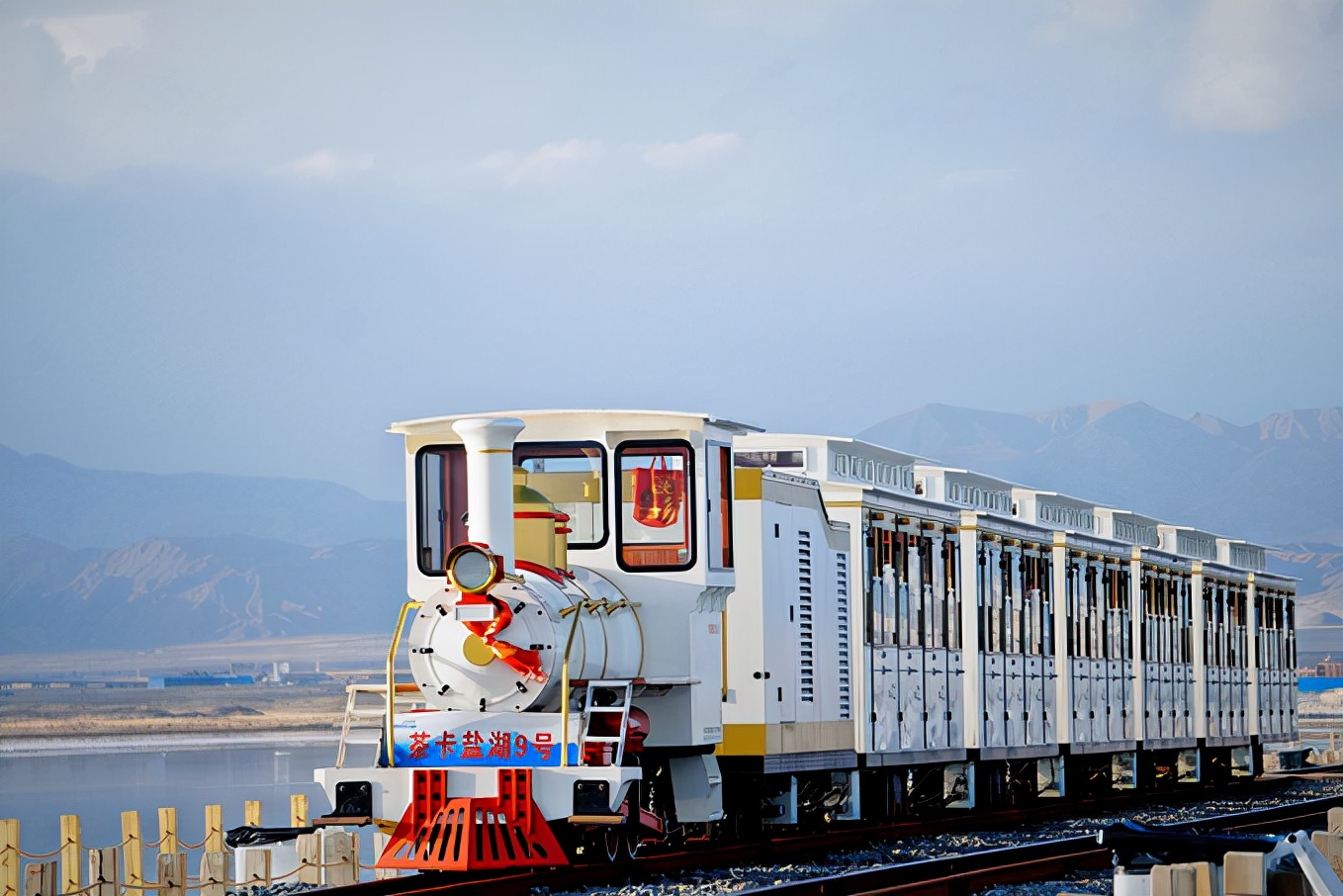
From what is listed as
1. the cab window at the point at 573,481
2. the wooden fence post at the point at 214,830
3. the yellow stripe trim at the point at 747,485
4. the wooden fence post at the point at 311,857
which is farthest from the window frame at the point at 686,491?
the wooden fence post at the point at 214,830

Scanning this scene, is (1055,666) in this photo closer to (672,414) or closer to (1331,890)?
(672,414)

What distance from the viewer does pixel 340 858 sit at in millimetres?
16734

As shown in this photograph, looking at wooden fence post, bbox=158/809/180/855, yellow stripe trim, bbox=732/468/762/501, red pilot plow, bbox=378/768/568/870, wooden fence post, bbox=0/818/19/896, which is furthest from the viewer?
wooden fence post, bbox=158/809/180/855

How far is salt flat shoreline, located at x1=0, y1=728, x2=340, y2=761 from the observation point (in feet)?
412

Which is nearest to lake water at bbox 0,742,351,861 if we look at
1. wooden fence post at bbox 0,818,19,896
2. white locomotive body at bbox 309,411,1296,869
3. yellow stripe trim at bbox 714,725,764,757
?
white locomotive body at bbox 309,411,1296,869

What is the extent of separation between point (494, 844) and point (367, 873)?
1797 centimetres

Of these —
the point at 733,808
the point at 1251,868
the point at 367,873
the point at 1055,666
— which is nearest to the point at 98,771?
the point at 367,873

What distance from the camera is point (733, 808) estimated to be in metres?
18.4

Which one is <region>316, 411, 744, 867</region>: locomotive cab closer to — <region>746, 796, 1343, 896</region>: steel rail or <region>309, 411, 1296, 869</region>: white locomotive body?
<region>309, 411, 1296, 869</region>: white locomotive body

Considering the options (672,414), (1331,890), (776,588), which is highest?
(672,414)

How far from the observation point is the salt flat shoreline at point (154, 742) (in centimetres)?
12556

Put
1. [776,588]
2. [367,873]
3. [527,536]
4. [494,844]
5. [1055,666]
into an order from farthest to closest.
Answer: [367,873], [1055,666], [776,588], [527,536], [494,844]

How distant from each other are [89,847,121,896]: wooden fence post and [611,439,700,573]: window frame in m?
4.48

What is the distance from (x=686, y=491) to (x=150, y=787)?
66.2 metres
